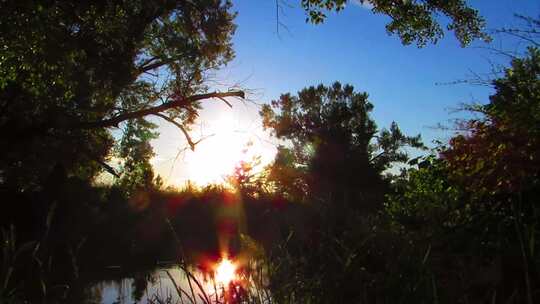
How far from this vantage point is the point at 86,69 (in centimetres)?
1370

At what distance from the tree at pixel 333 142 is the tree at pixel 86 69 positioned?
59.9 feet

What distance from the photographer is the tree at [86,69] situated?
862cm

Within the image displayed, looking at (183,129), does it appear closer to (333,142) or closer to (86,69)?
(86,69)

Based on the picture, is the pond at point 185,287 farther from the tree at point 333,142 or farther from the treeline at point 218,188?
the tree at point 333,142

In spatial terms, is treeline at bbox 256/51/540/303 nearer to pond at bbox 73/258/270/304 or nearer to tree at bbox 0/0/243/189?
pond at bbox 73/258/270/304

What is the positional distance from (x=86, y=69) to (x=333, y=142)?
28.9 metres

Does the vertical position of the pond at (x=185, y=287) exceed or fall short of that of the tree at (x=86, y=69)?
it falls short

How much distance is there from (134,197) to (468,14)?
2030 cm

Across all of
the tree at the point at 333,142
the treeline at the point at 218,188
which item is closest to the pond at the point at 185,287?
the treeline at the point at 218,188

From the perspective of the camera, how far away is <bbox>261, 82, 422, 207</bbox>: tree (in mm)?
38469

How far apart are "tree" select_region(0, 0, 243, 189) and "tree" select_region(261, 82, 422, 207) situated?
18246 mm

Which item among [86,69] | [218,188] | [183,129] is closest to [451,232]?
[86,69]

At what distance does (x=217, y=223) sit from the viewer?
27812mm

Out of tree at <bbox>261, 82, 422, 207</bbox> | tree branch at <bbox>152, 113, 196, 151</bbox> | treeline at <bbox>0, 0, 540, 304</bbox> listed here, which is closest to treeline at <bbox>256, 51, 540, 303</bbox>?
treeline at <bbox>0, 0, 540, 304</bbox>
